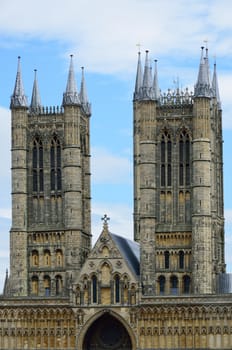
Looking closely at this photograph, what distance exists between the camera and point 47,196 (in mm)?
97250

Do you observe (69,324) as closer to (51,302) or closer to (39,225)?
(51,302)

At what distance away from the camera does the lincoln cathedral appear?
3634 inches

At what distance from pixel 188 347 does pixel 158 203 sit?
11576 mm

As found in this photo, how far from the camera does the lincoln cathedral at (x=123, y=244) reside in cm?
9231

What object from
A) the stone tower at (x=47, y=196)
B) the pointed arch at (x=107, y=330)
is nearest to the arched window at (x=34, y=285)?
the stone tower at (x=47, y=196)

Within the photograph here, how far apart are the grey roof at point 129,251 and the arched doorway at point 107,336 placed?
175 inches

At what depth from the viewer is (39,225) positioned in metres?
96.9

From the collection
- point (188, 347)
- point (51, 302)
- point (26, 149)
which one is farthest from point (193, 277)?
point (26, 149)

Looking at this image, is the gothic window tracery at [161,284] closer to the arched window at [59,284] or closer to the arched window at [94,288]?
the arched window at [94,288]

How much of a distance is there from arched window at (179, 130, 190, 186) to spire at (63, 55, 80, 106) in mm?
8986

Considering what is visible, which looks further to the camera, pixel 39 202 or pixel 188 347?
pixel 39 202

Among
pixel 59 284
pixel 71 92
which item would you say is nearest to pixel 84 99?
pixel 71 92

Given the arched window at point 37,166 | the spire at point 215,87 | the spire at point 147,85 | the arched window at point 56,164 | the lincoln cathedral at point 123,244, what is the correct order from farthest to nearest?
the spire at point 215,87, the arched window at point 37,166, the arched window at point 56,164, the spire at point 147,85, the lincoln cathedral at point 123,244

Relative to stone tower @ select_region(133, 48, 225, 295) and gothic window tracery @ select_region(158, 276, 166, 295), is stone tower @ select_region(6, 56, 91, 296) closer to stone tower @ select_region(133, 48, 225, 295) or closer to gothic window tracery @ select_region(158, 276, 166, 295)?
stone tower @ select_region(133, 48, 225, 295)
